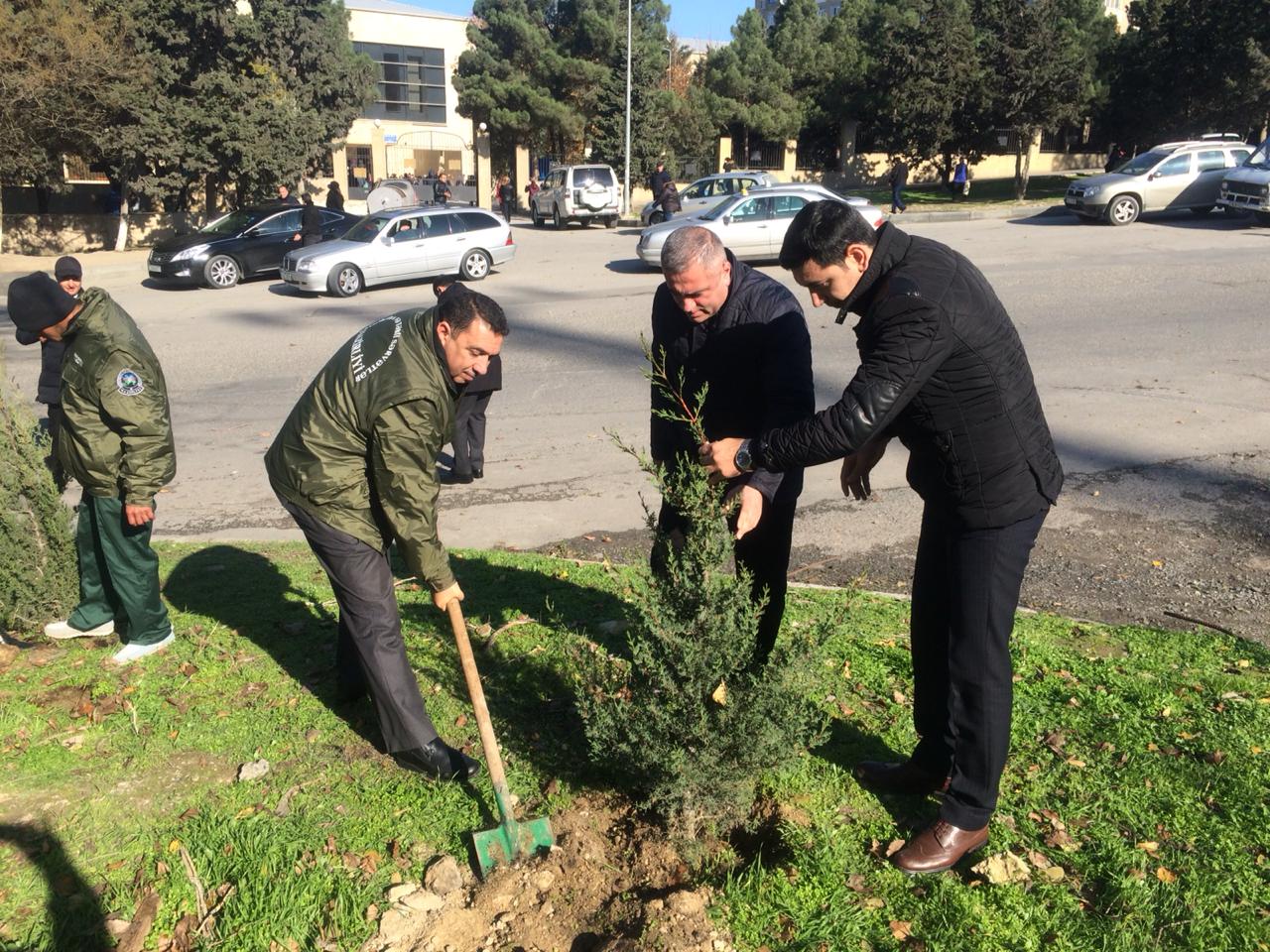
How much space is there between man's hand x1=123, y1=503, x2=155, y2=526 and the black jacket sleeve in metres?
3.01

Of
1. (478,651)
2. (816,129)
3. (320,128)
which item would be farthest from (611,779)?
(816,129)

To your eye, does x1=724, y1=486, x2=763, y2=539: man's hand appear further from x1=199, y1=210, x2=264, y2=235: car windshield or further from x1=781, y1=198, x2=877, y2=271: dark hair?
x1=199, y1=210, x2=264, y2=235: car windshield

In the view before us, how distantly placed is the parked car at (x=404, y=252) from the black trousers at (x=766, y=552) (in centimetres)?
1469

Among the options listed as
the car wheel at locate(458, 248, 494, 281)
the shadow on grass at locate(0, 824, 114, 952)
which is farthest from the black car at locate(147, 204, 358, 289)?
the shadow on grass at locate(0, 824, 114, 952)

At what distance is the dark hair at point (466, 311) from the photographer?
10.8ft

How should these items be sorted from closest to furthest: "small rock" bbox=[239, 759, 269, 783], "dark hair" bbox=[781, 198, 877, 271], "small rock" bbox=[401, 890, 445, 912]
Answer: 1. "dark hair" bbox=[781, 198, 877, 271]
2. "small rock" bbox=[401, 890, 445, 912]
3. "small rock" bbox=[239, 759, 269, 783]

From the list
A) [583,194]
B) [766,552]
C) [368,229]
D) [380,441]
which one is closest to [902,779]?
[766,552]

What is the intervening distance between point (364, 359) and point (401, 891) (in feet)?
5.80

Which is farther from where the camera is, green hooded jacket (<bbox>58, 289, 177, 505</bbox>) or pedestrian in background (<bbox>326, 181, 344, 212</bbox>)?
pedestrian in background (<bbox>326, 181, 344, 212</bbox>)

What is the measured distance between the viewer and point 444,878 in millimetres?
3199

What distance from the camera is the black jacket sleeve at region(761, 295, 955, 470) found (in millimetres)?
2816

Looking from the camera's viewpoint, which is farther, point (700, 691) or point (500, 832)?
point (500, 832)

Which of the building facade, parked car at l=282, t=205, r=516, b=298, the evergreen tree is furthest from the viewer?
the building facade

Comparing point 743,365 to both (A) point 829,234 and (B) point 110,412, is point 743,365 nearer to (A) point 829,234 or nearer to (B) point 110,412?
(A) point 829,234
